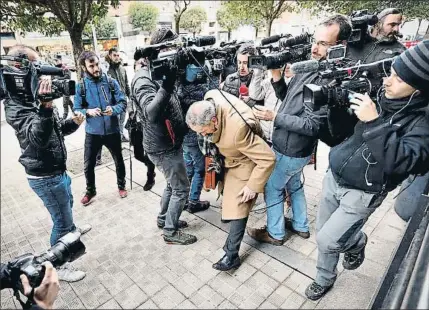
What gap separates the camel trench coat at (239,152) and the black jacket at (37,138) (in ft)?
3.83

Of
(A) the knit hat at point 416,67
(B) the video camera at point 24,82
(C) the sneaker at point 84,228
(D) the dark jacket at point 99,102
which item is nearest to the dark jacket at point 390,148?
(A) the knit hat at point 416,67

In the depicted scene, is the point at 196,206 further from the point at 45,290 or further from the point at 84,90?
the point at 45,290

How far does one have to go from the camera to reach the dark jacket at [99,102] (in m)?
3.36

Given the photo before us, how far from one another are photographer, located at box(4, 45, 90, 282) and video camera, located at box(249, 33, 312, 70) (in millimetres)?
1544

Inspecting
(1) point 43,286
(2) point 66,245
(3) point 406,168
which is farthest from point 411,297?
(2) point 66,245

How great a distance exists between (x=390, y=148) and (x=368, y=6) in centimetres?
266

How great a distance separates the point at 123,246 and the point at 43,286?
1.51m

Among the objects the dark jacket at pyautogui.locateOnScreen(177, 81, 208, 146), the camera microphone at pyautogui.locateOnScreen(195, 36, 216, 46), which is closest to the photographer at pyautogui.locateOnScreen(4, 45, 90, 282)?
the dark jacket at pyautogui.locateOnScreen(177, 81, 208, 146)

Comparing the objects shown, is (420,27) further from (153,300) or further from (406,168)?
(153,300)

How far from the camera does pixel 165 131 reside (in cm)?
256

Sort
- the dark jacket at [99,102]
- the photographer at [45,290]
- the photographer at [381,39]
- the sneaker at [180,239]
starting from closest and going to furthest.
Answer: the photographer at [45,290], the photographer at [381,39], the sneaker at [180,239], the dark jacket at [99,102]

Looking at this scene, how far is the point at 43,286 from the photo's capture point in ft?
4.25

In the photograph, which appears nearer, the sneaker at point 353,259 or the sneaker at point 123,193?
the sneaker at point 353,259

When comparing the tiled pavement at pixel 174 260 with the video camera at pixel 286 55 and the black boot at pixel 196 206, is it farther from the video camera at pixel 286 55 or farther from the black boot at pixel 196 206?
the video camera at pixel 286 55
